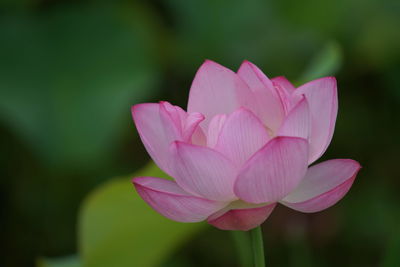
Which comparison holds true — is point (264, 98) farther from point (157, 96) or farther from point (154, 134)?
point (157, 96)

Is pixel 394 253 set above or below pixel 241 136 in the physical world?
below

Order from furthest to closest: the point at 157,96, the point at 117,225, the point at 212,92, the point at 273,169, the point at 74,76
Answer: the point at 157,96, the point at 74,76, the point at 117,225, the point at 212,92, the point at 273,169

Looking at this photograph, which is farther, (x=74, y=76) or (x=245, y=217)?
(x=74, y=76)

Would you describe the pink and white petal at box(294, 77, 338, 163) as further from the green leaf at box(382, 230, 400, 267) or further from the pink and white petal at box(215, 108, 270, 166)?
the green leaf at box(382, 230, 400, 267)

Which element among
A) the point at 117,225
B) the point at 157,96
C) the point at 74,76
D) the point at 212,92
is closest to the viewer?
the point at 212,92

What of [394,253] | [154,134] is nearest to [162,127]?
[154,134]

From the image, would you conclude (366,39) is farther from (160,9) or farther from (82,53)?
(82,53)

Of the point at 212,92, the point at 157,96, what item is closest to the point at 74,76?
the point at 157,96

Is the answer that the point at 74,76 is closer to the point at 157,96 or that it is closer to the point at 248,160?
the point at 157,96
